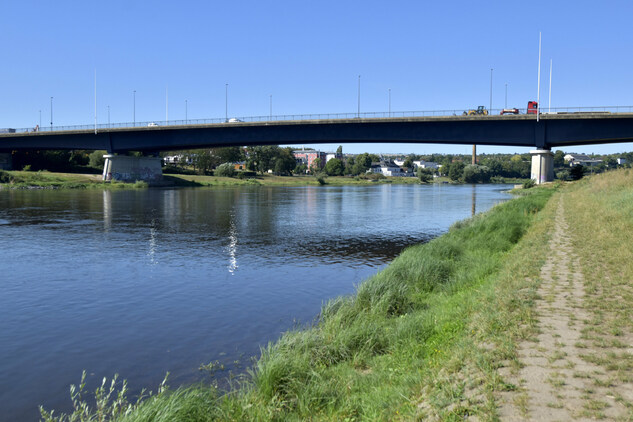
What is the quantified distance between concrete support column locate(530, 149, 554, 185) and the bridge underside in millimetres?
1251

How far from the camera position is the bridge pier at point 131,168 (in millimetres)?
91156

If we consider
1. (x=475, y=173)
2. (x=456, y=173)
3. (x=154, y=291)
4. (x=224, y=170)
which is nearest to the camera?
(x=154, y=291)

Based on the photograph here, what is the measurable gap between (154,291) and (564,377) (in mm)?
12795

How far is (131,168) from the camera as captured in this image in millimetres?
94375

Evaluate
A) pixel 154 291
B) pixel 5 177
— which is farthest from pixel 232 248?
pixel 5 177

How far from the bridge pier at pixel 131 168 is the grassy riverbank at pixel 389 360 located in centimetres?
8711

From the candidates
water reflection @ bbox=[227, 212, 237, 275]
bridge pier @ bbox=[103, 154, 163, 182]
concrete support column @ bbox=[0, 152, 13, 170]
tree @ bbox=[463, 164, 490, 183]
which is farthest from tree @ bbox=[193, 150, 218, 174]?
water reflection @ bbox=[227, 212, 237, 275]

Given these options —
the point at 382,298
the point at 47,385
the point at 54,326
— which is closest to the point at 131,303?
the point at 54,326

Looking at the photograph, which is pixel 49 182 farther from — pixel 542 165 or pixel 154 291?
pixel 154 291

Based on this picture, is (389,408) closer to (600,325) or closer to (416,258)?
(600,325)

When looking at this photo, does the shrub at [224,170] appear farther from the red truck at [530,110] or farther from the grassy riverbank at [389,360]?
the grassy riverbank at [389,360]

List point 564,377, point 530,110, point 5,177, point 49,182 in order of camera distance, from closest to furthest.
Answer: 1. point 564,377
2. point 530,110
3. point 5,177
4. point 49,182

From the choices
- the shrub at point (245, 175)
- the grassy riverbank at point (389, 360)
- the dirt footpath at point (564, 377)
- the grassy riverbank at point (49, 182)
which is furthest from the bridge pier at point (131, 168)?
the dirt footpath at point (564, 377)

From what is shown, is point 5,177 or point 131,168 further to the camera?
point 131,168
